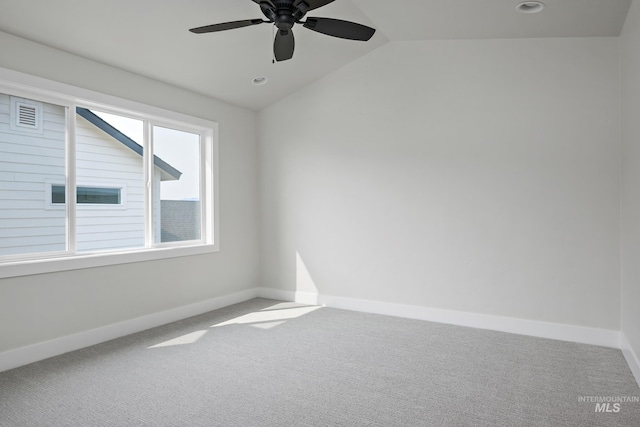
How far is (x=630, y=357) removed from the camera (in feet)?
9.95

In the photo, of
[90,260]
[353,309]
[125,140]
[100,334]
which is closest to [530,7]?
[353,309]

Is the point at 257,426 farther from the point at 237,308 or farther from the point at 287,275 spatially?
the point at 287,275

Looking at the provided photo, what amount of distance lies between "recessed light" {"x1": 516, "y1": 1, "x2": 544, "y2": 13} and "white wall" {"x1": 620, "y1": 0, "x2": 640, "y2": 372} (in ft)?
1.96

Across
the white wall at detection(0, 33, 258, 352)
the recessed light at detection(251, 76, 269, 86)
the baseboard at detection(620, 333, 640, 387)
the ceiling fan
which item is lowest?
the baseboard at detection(620, 333, 640, 387)

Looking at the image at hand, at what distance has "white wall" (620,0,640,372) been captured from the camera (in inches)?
111

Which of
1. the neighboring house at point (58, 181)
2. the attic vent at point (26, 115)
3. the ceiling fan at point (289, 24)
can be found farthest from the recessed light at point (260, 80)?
the attic vent at point (26, 115)

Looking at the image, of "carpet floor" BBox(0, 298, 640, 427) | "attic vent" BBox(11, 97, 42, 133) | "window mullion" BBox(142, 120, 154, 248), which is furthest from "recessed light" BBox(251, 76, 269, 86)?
"carpet floor" BBox(0, 298, 640, 427)

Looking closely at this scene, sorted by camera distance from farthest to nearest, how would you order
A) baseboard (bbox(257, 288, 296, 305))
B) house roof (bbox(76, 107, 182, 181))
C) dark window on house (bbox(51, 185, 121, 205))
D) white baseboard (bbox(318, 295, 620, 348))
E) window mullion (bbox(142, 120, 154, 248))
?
1. baseboard (bbox(257, 288, 296, 305))
2. window mullion (bbox(142, 120, 154, 248))
3. house roof (bbox(76, 107, 182, 181))
4. white baseboard (bbox(318, 295, 620, 348))
5. dark window on house (bbox(51, 185, 121, 205))

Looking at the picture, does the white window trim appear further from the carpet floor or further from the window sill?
the carpet floor

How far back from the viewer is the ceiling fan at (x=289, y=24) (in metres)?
2.49

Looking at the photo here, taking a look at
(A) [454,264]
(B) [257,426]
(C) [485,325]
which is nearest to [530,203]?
(A) [454,264]

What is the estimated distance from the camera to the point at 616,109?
347 centimetres

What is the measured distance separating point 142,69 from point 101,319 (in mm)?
2331

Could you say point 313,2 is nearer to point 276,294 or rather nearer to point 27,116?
point 27,116
